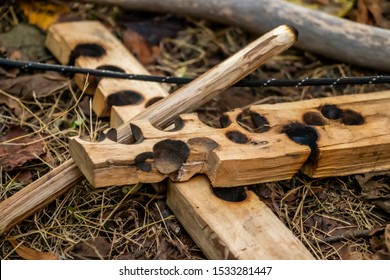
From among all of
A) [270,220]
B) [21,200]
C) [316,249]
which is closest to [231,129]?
[270,220]

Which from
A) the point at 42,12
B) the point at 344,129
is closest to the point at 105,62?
the point at 42,12

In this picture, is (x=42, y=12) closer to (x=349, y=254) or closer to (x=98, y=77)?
(x=98, y=77)

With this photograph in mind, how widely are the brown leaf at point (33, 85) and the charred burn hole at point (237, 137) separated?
36.8 inches

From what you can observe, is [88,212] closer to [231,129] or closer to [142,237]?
[142,237]

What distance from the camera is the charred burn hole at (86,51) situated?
2.93 meters

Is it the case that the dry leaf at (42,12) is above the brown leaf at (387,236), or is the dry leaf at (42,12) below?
above

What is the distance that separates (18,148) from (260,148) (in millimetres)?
975

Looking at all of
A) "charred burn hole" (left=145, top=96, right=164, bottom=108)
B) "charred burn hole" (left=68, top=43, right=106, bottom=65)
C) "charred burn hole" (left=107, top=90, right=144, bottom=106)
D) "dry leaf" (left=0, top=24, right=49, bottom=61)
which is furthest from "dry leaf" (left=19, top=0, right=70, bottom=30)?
"charred burn hole" (left=145, top=96, right=164, bottom=108)

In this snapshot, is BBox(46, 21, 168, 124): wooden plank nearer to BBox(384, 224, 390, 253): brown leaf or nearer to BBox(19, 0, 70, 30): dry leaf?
BBox(19, 0, 70, 30): dry leaf

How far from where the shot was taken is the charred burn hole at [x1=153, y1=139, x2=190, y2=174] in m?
2.19

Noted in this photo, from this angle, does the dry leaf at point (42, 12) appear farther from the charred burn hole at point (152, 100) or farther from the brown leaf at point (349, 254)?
the brown leaf at point (349, 254)

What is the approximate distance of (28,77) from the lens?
287 centimetres

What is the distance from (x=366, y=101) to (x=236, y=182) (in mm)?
724

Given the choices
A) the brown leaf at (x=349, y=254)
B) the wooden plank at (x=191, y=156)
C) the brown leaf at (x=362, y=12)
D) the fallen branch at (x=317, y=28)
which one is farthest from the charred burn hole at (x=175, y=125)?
the brown leaf at (x=362, y=12)
